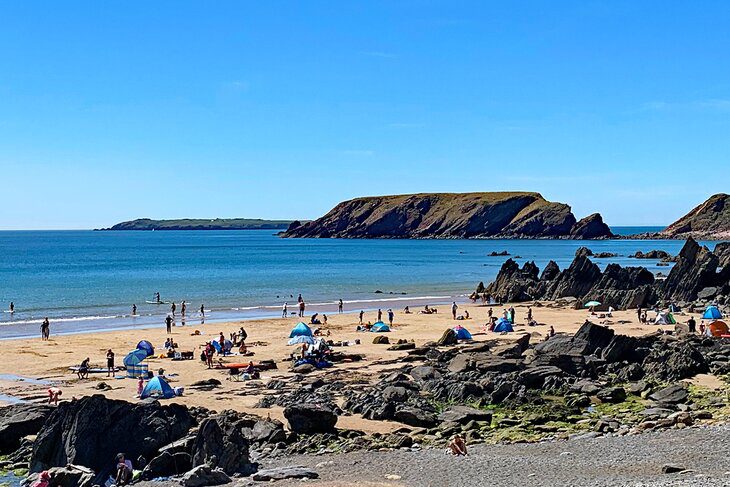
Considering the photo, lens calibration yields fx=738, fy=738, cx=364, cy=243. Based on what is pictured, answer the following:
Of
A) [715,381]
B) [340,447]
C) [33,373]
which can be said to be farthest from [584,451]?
[33,373]

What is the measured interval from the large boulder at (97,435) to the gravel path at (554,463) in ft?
11.4

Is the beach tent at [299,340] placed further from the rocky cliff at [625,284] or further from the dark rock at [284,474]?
the rocky cliff at [625,284]

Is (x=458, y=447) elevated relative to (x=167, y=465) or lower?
elevated

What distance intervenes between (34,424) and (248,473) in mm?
7821

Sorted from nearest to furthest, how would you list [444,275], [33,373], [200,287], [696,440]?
1. [696,440]
2. [33,373]
3. [200,287]
4. [444,275]

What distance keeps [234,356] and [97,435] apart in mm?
17237

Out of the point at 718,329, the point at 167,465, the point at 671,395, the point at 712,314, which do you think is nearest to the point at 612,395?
the point at 671,395

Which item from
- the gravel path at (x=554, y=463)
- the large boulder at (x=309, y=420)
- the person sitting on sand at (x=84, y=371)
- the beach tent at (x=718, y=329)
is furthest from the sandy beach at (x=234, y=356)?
the beach tent at (x=718, y=329)

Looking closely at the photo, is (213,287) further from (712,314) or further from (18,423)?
(18,423)

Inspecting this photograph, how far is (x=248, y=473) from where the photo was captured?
18.4m

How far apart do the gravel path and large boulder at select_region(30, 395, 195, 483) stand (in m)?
3.48

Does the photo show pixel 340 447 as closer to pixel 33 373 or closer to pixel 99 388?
pixel 99 388

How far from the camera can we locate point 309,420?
2202 centimetres

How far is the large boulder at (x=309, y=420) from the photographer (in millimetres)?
Result: 21984
